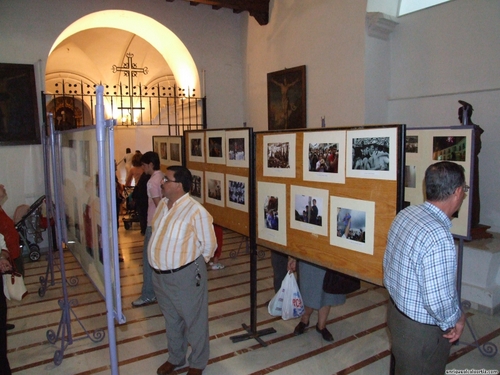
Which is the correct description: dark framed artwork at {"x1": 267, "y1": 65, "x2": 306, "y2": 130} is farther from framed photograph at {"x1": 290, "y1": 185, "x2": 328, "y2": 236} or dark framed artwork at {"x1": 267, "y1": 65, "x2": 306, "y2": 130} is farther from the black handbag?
framed photograph at {"x1": 290, "y1": 185, "x2": 328, "y2": 236}

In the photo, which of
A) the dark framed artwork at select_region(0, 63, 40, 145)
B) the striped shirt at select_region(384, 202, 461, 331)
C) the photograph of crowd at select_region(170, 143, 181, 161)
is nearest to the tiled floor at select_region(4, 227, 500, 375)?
the striped shirt at select_region(384, 202, 461, 331)

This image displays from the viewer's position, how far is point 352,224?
103 inches

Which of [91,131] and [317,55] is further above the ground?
[317,55]

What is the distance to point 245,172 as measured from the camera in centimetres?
374

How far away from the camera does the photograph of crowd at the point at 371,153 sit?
236cm

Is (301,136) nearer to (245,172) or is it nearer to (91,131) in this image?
(245,172)

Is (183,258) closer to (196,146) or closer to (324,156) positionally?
(324,156)

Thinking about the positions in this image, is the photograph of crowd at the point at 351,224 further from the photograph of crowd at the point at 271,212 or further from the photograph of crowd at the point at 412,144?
the photograph of crowd at the point at 412,144

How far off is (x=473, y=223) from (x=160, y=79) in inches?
464

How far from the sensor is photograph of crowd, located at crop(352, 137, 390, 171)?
2.36 m

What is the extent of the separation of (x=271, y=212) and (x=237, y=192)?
597 mm

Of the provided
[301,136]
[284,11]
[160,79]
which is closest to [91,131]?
[301,136]

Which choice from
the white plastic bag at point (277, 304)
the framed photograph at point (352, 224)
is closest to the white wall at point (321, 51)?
the white plastic bag at point (277, 304)

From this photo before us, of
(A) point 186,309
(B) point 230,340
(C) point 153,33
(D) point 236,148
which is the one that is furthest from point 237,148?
(C) point 153,33
